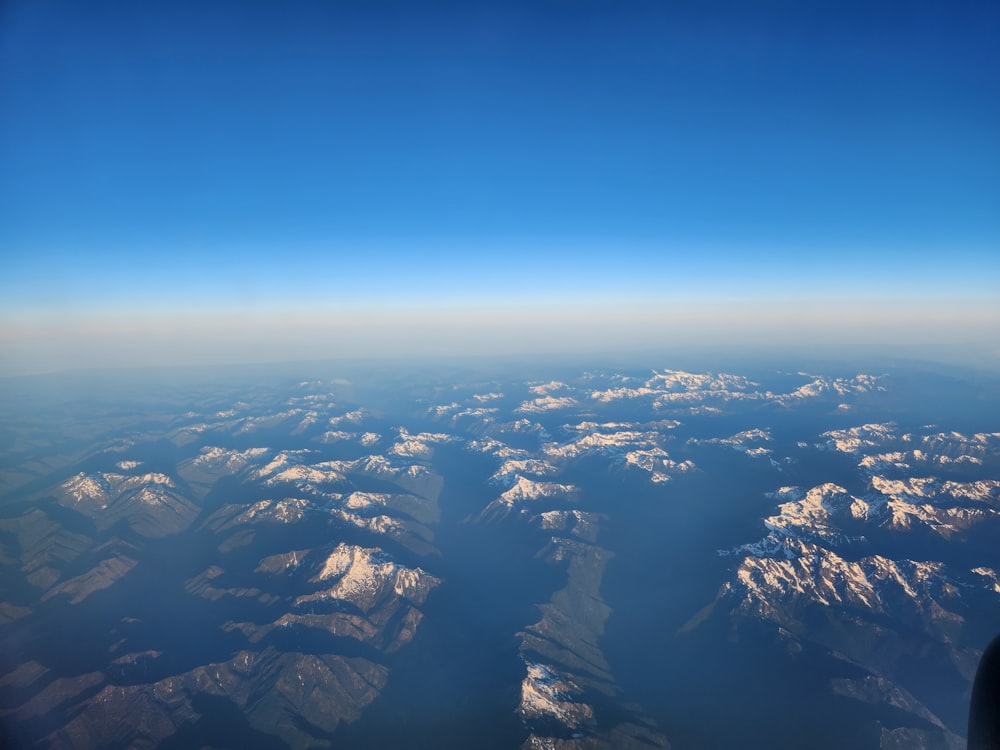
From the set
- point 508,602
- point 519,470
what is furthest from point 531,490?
point 508,602

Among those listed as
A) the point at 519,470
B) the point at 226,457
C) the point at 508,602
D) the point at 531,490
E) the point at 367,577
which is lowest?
the point at 508,602

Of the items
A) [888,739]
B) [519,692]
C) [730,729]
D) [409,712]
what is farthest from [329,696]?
[888,739]

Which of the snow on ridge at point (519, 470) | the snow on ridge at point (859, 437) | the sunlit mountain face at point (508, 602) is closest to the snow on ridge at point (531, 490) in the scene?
the sunlit mountain face at point (508, 602)

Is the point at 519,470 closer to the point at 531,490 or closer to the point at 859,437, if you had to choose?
the point at 531,490

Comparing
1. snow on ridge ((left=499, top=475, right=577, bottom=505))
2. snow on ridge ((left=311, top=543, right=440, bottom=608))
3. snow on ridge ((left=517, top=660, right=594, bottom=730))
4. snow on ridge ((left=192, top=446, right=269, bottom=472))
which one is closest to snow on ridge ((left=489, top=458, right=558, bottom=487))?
snow on ridge ((left=499, top=475, right=577, bottom=505))

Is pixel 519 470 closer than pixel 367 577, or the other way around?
pixel 367 577

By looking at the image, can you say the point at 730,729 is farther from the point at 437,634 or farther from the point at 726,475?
the point at 726,475

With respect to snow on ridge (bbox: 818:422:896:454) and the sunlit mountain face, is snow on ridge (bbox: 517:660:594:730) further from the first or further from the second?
snow on ridge (bbox: 818:422:896:454)

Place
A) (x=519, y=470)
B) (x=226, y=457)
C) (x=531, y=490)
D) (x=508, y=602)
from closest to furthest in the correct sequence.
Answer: (x=508, y=602) < (x=531, y=490) < (x=519, y=470) < (x=226, y=457)
